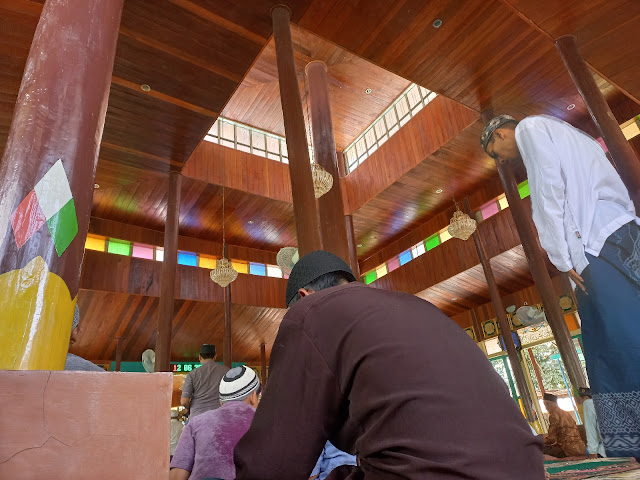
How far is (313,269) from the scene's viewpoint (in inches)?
47.0

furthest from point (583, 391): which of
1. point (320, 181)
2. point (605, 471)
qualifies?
point (320, 181)

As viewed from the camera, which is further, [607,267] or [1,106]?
[1,106]

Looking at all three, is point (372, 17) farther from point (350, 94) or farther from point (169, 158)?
point (350, 94)

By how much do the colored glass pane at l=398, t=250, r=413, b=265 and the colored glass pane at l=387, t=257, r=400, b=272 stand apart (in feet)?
0.44

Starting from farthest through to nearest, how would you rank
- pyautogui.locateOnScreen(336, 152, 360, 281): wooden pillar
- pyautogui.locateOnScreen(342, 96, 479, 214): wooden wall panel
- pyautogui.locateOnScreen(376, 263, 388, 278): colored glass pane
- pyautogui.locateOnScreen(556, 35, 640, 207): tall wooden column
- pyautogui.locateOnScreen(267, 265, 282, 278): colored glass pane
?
pyautogui.locateOnScreen(376, 263, 388, 278): colored glass pane
pyautogui.locateOnScreen(267, 265, 282, 278): colored glass pane
pyautogui.locateOnScreen(336, 152, 360, 281): wooden pillar
pyautogui.locateOnScreen(342, 96, 479, 214): wooden wall panel
pyautogui.locateOnScreen(556, 35, 640, 207): tall wooden column

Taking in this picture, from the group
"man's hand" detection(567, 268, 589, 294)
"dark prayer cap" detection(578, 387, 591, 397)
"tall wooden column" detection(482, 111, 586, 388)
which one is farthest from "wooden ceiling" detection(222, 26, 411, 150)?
"man's hand" detection(567, 268, 589, 294)

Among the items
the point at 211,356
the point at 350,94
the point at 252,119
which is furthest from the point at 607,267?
the point at 252,119

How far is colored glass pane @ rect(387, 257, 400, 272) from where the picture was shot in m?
13.1

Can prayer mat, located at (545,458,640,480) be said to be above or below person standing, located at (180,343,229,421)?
below

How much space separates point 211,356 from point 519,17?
18.8 feet

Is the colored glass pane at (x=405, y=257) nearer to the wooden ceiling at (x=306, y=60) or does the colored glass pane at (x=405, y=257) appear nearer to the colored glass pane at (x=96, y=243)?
the wooden ceiling at (x=306, y=60)

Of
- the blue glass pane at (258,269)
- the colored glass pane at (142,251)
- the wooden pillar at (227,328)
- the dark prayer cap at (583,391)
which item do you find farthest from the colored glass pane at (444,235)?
the colored glass pane at (142,251)

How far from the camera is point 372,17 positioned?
5.65 m

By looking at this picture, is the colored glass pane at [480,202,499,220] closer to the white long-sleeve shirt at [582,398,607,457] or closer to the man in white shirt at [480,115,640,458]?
the white long-sleeve shirt at [582,398,607,457]
